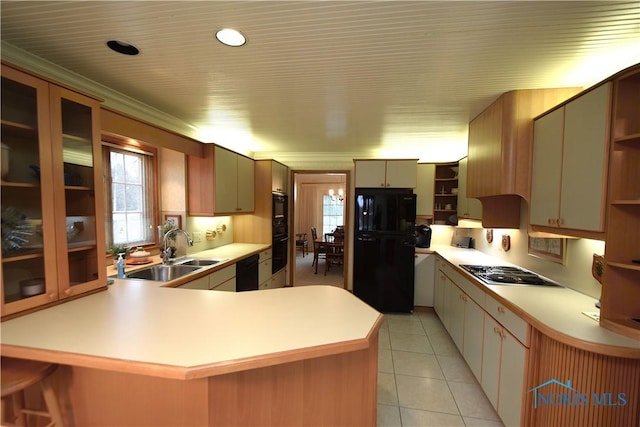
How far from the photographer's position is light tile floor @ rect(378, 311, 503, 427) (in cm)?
184

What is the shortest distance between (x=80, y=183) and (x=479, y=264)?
3.49m

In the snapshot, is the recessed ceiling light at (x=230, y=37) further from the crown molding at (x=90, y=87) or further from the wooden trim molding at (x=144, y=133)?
the wooden trim molding at (x=144, y=133)

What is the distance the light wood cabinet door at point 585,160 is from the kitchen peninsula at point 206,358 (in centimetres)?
131

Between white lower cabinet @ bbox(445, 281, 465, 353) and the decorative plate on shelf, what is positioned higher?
the decorative plate on shelf

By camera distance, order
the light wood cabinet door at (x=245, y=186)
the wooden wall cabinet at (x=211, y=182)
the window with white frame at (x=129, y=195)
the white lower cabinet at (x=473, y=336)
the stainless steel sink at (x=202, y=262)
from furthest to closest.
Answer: the light wood cabinet door at (x=245, y=186) → the wooden wall cabinet at (x=211, y=182) → the stainless steel sink at (x=202, y=262) → the window with white frame at (x=129, y=195) → the white lower cabinet at (x=473, y=336)

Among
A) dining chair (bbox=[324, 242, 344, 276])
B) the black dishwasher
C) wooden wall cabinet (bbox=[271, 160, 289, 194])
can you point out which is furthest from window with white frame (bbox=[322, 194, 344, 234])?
the black dishwasher

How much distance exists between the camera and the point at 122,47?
1560mm

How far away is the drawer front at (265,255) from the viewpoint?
3.57 meters

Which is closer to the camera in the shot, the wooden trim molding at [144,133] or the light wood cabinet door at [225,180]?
the wooden trim molding at [144,133]

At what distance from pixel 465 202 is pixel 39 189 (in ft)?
12.7

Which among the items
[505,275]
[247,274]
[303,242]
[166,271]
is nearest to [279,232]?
[247,274]

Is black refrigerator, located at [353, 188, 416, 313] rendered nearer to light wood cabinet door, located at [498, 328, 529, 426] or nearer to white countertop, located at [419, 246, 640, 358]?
white countertop, located at [419, 246, 640, 358]

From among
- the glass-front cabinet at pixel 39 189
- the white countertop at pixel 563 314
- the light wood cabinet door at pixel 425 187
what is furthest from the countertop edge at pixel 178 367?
the light wood cabinet door at pixel 425 187

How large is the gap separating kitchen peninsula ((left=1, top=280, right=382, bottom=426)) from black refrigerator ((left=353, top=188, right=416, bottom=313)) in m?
2.23
